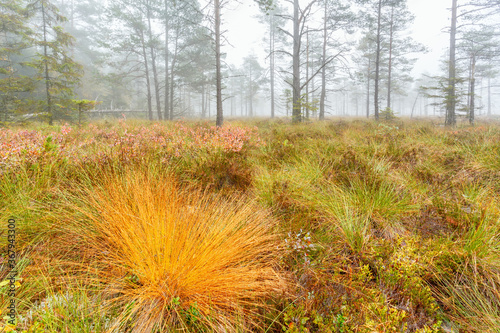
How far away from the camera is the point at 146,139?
4.07 m

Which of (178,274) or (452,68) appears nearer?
(178,274)

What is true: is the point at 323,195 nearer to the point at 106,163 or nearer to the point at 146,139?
the point at 106,163

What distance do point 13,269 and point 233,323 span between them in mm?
1542

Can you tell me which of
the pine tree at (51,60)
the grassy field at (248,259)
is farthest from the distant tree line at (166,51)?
the grassy field at (248,259)

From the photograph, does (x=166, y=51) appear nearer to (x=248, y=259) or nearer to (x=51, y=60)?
(x=51, y=60)

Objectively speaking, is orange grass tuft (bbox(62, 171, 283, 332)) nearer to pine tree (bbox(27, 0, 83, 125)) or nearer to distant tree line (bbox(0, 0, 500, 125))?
distant tree line (bbox(0, 0, 500, 125))

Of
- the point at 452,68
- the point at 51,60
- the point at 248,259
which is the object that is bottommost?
the point at 248,259

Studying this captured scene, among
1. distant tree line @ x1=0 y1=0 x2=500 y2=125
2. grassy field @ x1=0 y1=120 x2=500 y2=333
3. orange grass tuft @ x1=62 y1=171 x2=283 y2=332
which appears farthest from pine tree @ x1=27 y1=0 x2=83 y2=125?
orange grass tuft @ x1=62 y1=171 x2=283 y2=332

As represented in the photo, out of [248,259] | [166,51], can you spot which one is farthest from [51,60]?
[248,259]

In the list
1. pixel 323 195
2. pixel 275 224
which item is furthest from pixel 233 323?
pixel 323 195

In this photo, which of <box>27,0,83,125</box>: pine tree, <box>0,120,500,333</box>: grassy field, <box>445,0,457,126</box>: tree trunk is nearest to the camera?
<box>0,120,500,333</box>: grassy field

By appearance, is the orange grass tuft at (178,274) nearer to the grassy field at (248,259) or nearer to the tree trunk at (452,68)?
the grassy field at (248,259)

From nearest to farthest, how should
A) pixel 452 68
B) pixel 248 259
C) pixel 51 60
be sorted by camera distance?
1. pixel 248 259
2. pixel 51 60
3. pixel 452 68

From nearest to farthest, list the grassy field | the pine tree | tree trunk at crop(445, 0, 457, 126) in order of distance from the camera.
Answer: the grassy field → the pine tree → tree trunk at crop(445, 0, 457, 126)
